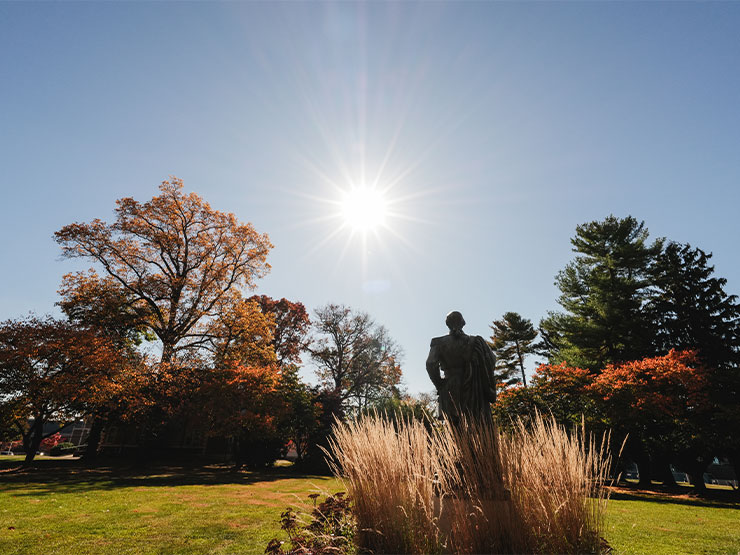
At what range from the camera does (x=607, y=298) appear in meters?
21.7

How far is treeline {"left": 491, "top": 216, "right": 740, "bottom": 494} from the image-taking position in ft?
42.9

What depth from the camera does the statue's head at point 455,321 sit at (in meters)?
4.88

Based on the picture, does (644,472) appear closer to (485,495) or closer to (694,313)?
(694,313)

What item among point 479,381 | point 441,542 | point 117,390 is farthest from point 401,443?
point 117,390

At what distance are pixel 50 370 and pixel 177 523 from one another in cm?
1128

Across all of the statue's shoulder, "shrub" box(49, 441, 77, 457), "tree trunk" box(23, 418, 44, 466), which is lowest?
"shrub" box(49, 441, 77, 457)

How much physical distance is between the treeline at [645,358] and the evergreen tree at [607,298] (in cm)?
7

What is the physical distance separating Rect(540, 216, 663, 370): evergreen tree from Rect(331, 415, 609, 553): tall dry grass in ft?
71.4

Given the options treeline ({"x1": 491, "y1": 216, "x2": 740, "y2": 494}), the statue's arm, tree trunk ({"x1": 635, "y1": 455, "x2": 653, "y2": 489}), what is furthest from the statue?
tree trunk ({"x1": 635, "y1": 455, "x2": 653, "y2": 489})

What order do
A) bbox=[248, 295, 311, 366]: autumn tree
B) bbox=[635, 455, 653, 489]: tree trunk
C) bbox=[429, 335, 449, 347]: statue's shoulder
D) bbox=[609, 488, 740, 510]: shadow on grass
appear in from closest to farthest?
bbox=[429, 335, 449, 347]: statue's shoulder < bbox=[609, 488, 740, 510]: shadow on grass < bbox=[635, 455, 653, 489]: tree trunk < bbox=[248, 295, 311, 366]: autumn tree

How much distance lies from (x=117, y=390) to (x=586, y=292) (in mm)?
28805

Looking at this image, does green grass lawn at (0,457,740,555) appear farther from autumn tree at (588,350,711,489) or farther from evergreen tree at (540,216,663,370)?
evergreen tree at (540,216,663,370)

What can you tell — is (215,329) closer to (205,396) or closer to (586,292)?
(205,396)

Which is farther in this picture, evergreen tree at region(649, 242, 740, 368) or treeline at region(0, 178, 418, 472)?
evergreen tree at region(649, 242, 740, 368)
